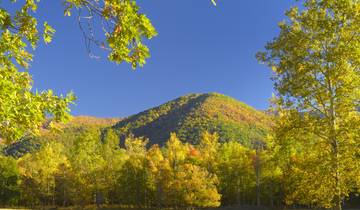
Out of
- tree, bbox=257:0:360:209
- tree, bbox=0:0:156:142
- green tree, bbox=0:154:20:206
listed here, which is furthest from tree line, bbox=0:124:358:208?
tree, bbox=0:0:156:142

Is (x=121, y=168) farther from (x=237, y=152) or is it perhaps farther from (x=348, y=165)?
(x=348, y=165)

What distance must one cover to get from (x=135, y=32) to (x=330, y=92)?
33.8 ft

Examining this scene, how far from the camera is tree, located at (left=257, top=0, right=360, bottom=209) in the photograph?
45.7 feet

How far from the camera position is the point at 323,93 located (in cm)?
1445

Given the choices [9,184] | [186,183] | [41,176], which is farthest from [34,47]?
[9,184]

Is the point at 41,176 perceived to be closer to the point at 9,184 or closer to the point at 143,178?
the point at 9,184

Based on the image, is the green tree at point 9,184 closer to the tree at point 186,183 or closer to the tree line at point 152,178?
the tree line at point 152,178

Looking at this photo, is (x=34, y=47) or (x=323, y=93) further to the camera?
(x=323, y=93)

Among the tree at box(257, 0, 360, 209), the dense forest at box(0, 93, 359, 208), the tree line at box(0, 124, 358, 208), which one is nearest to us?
the tree at box(257, 0, 360, 209)

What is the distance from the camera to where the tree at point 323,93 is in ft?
45.7

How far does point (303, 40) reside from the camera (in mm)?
14570

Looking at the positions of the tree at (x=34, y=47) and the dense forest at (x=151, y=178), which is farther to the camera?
the dense forest at (x=151, y=178)

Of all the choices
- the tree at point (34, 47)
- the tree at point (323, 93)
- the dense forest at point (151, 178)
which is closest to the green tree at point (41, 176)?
the dense forest at point (151, 178)

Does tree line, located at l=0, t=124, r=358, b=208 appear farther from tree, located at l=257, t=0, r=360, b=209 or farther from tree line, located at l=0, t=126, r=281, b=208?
tree, located at l=257, t=0, r=360, b=209
